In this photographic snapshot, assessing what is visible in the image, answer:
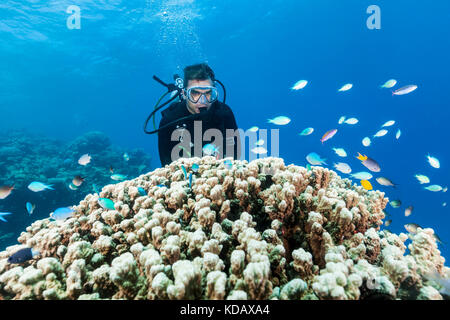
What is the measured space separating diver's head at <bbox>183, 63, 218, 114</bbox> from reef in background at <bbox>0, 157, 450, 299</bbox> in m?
3.27

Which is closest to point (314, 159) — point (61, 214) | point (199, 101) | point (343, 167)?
point (343, 167)

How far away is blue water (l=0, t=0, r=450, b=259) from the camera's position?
30.1 meters

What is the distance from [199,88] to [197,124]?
947mm

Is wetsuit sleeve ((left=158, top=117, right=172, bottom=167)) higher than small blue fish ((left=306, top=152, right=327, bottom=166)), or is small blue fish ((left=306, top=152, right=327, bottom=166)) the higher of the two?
wetsuit sleeve ((left=158, top=117, right=172, bottom=167))

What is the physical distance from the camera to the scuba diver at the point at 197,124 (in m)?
5.23

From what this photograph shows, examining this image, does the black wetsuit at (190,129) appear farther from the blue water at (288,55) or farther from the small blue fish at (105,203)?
the blue water at (288,55)

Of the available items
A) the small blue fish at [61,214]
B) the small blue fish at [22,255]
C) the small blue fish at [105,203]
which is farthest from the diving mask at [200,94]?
the small blue fish at [22,255]

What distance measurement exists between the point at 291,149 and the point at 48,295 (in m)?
84.6

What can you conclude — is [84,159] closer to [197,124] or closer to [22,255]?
[197,124]

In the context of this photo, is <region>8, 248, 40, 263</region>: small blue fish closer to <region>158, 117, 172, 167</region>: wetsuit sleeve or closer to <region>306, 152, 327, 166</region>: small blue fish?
<region>158, 117, 172, 167</region>: wetsuit sleeve

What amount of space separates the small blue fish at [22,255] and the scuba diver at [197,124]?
3.40 meters

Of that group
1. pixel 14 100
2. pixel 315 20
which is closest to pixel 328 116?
pixel 315 20

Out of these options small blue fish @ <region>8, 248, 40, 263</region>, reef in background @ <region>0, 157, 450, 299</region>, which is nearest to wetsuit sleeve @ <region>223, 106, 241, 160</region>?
reef in background @ <region>0, 157, 450, 299</region>

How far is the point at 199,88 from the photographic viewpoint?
5102 millimetres
